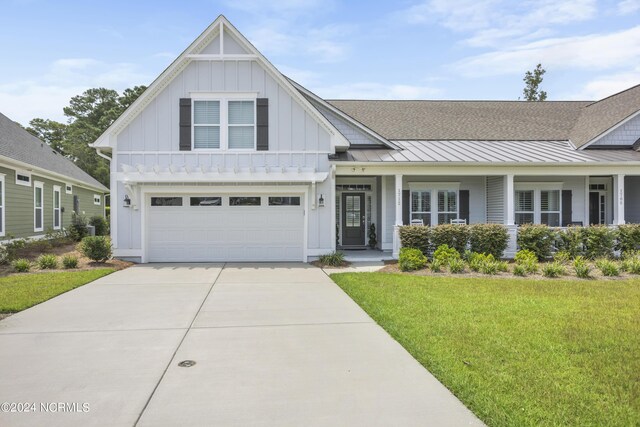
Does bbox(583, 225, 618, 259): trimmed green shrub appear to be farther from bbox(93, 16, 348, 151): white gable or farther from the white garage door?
the white garage door

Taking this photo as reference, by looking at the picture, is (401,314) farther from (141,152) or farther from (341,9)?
(141,152)

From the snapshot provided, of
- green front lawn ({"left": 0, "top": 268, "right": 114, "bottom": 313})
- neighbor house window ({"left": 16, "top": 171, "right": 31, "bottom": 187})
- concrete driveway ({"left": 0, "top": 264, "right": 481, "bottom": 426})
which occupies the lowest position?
concrete driveway ({"left": 0, "top": 264, "right": 481, "bottom": 426})

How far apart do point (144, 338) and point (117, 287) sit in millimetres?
4215

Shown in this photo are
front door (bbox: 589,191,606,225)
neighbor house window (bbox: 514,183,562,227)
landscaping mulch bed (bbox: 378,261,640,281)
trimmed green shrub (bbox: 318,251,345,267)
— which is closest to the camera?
landscaping mulch bed (bbox: 378,261,640,281)

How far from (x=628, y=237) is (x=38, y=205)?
2242 cm

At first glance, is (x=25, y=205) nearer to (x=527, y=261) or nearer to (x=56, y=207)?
(x=56, y=207)

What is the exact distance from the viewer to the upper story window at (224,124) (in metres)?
13.1

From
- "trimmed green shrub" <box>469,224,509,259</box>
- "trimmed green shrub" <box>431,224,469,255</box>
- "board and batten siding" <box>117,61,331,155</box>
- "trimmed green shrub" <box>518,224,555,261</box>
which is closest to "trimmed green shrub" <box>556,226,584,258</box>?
"trimmed green shrub" <box>518,224,555,261</box>

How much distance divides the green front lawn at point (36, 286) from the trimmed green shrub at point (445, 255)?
8.80 metres

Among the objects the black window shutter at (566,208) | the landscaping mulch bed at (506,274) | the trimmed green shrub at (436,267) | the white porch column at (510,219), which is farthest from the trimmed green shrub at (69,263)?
the black window shutter at (566,208)

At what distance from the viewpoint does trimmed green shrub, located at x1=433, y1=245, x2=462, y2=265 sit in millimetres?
11219

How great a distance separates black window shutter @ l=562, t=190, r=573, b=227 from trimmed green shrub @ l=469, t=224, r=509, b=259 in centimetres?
422

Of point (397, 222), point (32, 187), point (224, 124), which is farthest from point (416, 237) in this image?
point (32, 187)

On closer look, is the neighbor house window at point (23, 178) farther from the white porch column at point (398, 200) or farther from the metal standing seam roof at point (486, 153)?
the white porch column at point (398, 200)
